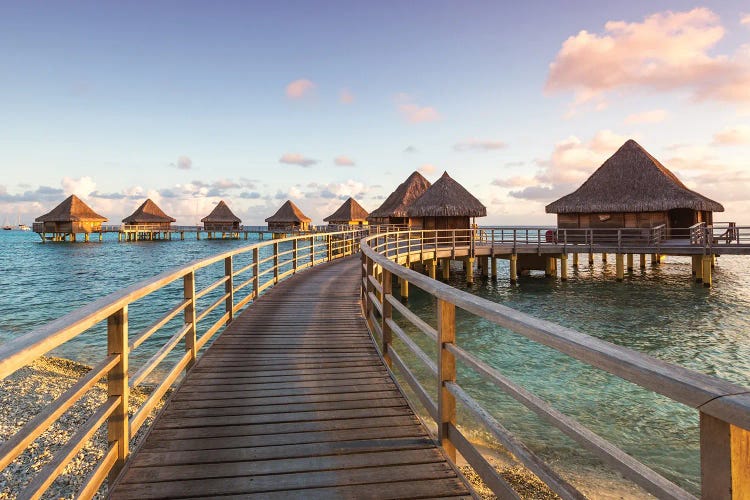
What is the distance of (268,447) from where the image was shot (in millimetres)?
A: 2781

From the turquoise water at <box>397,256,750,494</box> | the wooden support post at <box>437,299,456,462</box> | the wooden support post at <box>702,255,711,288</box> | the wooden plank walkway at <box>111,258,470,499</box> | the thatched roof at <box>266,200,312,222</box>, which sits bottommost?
the turquoise water at <box>397,256,750,494</box>

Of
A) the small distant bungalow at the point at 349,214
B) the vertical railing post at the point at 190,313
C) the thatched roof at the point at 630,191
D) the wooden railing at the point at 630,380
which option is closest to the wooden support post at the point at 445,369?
the wooden railing at the point at 630,380

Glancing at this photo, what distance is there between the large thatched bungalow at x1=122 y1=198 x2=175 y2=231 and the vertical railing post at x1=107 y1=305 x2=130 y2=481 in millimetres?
73524

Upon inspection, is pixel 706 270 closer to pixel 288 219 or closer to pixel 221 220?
pixel 288 219

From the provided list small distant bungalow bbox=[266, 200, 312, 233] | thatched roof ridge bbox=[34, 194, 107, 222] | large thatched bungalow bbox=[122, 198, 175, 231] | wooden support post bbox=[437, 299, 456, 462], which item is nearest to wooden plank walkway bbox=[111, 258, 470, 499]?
wooden support post bbox=[437, 299, 456, 462]

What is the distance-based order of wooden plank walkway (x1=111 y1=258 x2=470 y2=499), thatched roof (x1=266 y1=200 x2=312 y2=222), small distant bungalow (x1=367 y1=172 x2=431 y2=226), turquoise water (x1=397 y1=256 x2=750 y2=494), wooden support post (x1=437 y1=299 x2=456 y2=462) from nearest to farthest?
wooden plank walkway (x1=111 y1=258 x2=470 y2=499), wooden support post (x1=437 y1=299 x2=456 y2=462), turquoise water (x1=397 y1=256 x2=750 y2=494), small distant bungalow (x1=367 y1=172 x2=431 y2=226), thatched roof (x1=266 y1=200 x2=312 y2=222)

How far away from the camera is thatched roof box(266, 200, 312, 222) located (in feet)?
217

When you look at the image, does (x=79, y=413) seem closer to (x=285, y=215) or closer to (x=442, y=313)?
(x=442, y=313)

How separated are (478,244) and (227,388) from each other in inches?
805

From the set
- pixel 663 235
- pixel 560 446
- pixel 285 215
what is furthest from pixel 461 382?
pixel 285 215

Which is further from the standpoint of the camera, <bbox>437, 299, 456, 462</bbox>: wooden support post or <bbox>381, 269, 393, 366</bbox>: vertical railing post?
<bbox>381, 269, 393, 366</bbox>: vertical railing post

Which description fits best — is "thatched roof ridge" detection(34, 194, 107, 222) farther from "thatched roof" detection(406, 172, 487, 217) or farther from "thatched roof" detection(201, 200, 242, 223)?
"thatched roof" detection(406, 172, 487, 217)

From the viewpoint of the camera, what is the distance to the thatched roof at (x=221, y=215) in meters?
71.7

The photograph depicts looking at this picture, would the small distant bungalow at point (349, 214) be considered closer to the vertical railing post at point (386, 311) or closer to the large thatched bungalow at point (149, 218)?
the large thatched bungalow at point (149, 218)
